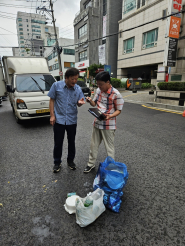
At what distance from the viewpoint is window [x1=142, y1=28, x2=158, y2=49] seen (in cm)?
2114

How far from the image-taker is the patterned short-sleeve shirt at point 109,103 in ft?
8.81

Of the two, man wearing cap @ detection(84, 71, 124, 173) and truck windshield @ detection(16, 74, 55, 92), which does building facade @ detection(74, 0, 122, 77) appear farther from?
man wearing cap @ detection(84, 71, 124, 173)

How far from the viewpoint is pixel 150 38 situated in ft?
72.0

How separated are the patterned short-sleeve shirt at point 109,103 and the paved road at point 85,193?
98cm

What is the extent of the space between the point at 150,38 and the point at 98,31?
15832 millimetres

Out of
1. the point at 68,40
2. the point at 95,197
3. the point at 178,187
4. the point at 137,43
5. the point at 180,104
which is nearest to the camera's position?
the point at 95,197

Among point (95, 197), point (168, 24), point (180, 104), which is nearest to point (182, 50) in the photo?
point (168, 24)

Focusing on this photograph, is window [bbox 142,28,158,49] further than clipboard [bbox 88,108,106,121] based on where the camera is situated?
Yes

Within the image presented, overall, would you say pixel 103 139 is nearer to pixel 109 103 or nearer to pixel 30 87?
pixel 109 103

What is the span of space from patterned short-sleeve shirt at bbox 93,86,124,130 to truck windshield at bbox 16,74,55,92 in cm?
433

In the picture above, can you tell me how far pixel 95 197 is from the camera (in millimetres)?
1999

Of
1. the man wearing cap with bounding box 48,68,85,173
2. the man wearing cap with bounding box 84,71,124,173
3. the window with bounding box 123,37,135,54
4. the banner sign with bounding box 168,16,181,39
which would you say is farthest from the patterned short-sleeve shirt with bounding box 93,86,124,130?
the window with bounding box 123,37,135,54

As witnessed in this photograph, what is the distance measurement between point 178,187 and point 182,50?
12.6 metres

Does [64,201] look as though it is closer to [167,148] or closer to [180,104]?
[167,148]
